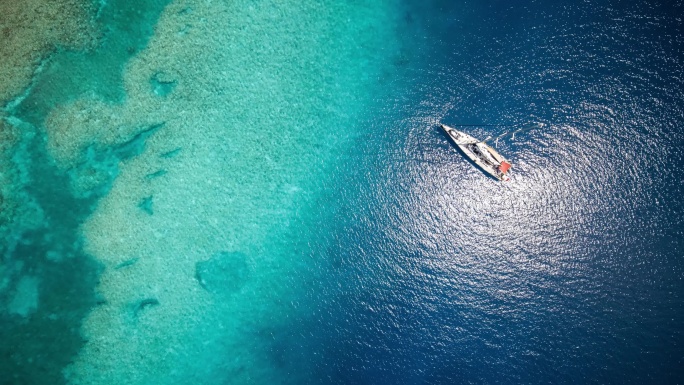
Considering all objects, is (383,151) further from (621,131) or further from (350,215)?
(621,131)

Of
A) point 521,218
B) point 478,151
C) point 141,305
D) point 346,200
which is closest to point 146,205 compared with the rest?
point 141,305

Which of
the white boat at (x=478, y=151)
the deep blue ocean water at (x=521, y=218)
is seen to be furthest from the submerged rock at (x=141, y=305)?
the white boat at (x=478, y=151)

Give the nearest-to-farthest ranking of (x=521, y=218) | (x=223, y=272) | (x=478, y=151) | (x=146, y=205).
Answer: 1. (x=146, y=205)
2. (x=223, y=272)
3. (x=478, y=151)
4. (x=521, y=218)

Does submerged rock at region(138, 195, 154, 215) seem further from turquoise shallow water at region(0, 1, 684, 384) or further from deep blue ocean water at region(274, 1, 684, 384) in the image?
deep blue ocean water at region(274, 1, 684, 384)

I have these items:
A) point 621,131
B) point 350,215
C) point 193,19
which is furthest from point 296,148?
point 621,131

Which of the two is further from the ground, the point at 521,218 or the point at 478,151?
the point at 478,151

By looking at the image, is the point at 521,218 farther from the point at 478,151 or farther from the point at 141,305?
the point at 141,305

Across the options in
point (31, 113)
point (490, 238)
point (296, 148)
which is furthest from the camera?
point (490, 238)
